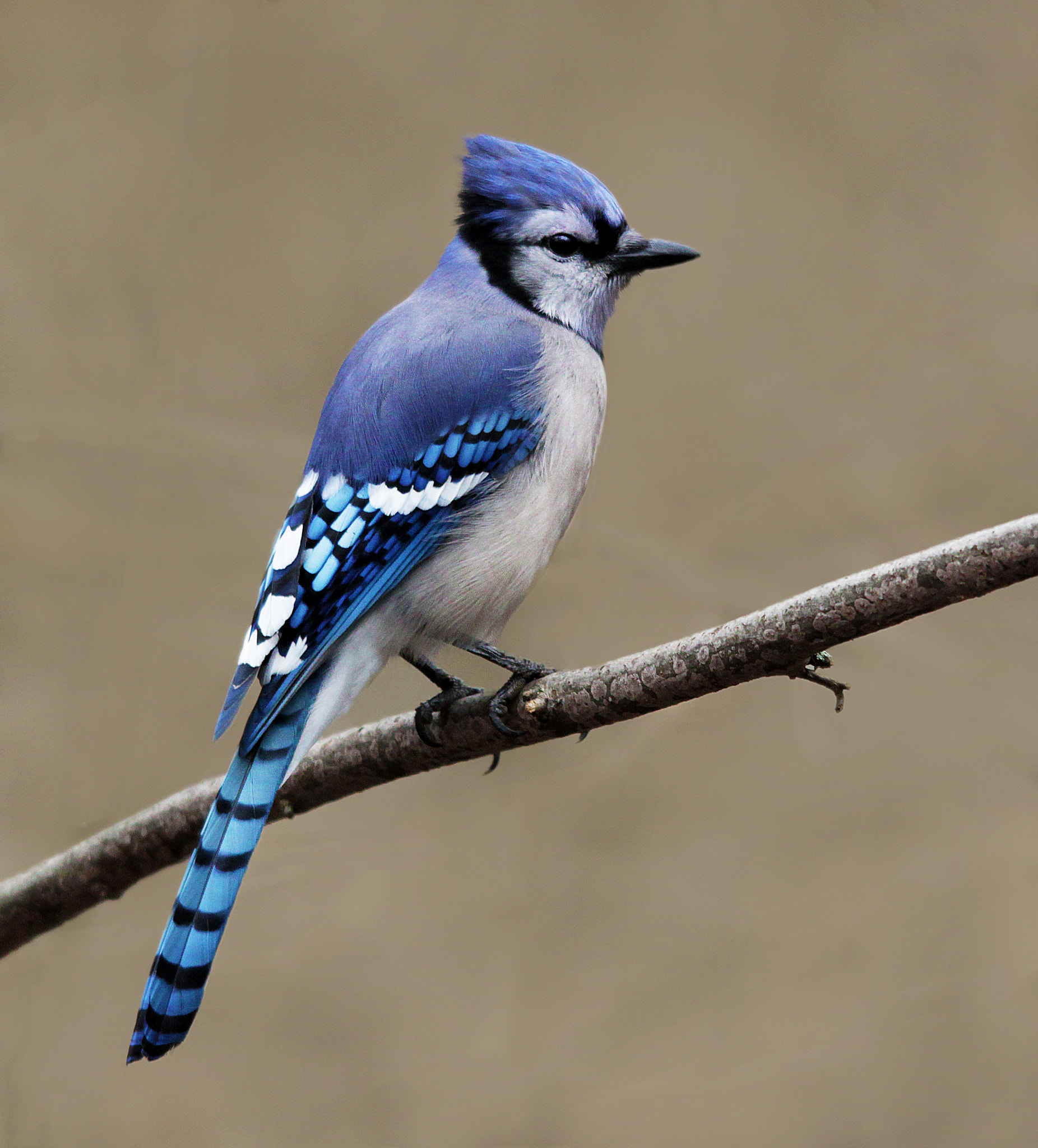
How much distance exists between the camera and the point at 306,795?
1821 millimetres

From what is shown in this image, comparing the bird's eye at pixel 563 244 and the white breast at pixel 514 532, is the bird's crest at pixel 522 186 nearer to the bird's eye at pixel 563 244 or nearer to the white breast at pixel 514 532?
the bird's eye at pixel 563 244

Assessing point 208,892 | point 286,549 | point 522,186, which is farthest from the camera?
point 522,186

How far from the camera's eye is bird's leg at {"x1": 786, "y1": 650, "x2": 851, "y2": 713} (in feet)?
4.19

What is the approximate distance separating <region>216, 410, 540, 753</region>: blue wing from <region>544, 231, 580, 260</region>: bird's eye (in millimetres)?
328

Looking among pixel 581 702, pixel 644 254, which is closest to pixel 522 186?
pixel 644 254

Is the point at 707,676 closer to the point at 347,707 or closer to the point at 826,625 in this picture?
the point at 826,625

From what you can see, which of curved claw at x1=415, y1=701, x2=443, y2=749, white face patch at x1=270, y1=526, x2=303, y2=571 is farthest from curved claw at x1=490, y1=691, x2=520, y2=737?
white face patch at x1=270, y1=526, x2=303, y2=571

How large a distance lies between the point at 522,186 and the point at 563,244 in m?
0.11

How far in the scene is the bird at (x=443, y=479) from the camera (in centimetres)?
157

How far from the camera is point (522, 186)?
191cm

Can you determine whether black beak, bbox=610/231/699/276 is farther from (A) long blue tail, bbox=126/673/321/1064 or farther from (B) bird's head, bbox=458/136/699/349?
(A) long blue tail, bbox=126/673/321/1064

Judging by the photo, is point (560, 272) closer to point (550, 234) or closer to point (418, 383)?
point (550, 234)


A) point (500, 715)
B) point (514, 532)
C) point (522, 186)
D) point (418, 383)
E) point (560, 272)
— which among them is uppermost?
Answer: point (522, 186)

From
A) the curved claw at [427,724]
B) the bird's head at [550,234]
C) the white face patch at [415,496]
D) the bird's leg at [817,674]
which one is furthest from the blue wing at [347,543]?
the bird's leg at [817,674]
